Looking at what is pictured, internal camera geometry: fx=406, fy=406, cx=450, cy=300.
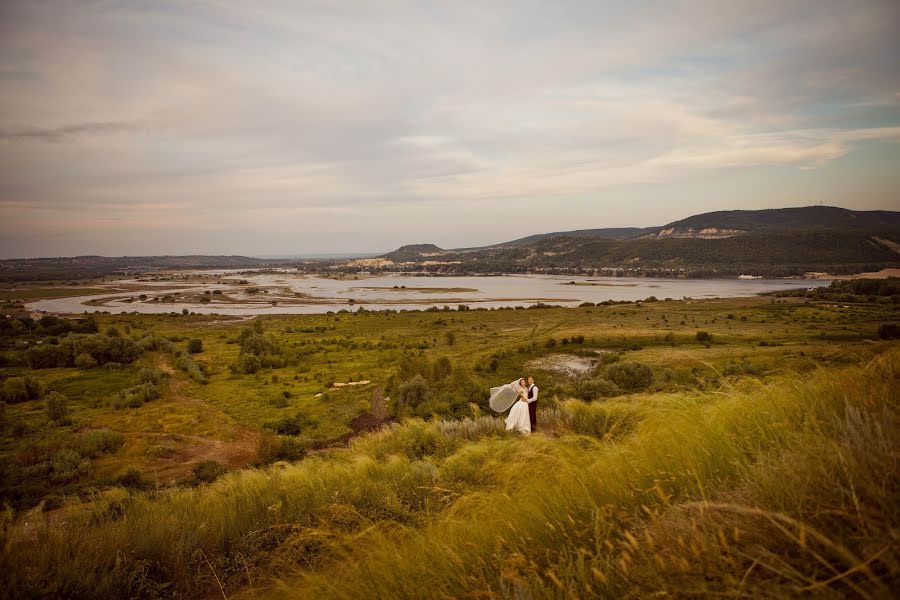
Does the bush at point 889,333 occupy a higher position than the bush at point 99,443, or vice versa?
the bush at point 889,333

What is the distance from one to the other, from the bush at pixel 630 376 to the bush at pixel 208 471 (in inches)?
695

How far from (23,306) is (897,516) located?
11035 cm

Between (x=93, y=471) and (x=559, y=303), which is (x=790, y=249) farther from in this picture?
(x=93, y=471)

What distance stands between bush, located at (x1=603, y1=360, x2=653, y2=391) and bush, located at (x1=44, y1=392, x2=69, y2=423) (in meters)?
27.1

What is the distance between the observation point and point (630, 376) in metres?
20.9

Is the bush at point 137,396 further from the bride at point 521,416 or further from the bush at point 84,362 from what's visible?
the bride at point 521,416

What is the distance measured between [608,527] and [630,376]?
65.8 ft

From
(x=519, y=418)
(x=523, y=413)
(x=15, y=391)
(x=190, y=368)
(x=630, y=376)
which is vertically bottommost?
(x=190, y=368)

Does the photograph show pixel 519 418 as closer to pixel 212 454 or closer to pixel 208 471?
pixel 208 471

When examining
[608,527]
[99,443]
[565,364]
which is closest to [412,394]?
[99,443]

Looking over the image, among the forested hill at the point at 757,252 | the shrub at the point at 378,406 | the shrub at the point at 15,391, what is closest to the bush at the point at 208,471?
the shrub at the point at 378,406

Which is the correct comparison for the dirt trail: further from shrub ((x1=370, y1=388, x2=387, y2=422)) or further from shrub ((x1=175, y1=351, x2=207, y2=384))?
shrub ((x1=175, y1=351, x2=207, y2=384))

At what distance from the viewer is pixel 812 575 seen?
5.16 ft

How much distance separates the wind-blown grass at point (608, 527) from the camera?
172cm
